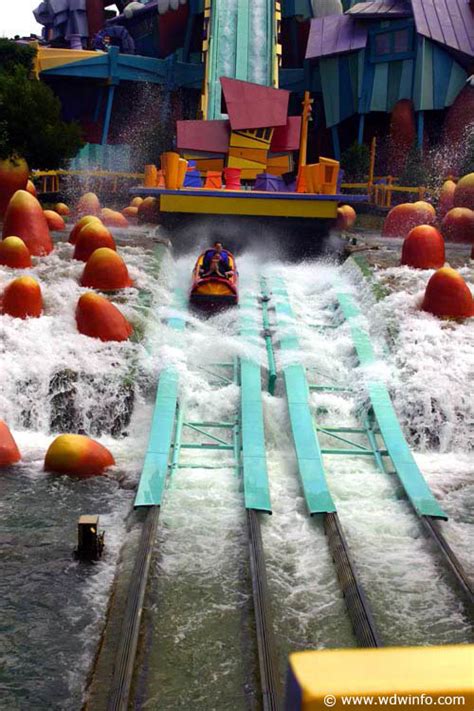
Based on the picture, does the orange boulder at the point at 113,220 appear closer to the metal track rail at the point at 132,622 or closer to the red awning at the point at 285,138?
the red awning at the point at 285,138

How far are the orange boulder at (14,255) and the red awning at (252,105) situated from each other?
7573 millimetres

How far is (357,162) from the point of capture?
24266 millimetres

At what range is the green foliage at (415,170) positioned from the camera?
22.7m

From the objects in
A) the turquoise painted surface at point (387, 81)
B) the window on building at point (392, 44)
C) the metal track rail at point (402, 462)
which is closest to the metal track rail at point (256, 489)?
the metal track rail at point (402, 462)

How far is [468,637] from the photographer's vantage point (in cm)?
526

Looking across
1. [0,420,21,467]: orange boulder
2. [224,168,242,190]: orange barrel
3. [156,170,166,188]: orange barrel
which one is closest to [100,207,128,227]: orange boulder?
[156,170,166,188]: orange barrel

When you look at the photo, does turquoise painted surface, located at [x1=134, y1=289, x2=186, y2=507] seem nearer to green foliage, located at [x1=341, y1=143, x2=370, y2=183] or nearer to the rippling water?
the rippling water

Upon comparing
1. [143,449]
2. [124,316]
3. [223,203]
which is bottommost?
[143,449]

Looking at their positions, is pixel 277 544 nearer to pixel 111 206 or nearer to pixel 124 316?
pixel 124 316

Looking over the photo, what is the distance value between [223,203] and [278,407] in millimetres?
7826

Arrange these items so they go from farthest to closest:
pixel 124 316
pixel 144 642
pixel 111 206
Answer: pixel 111 206 < pixel 124 316 < pixel 144 642

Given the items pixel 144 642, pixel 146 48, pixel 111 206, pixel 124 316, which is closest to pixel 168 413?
pixel 124 316

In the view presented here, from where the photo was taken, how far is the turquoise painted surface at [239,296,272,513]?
7285 mm

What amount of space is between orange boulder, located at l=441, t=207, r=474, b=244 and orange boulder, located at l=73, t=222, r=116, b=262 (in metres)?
7.56
